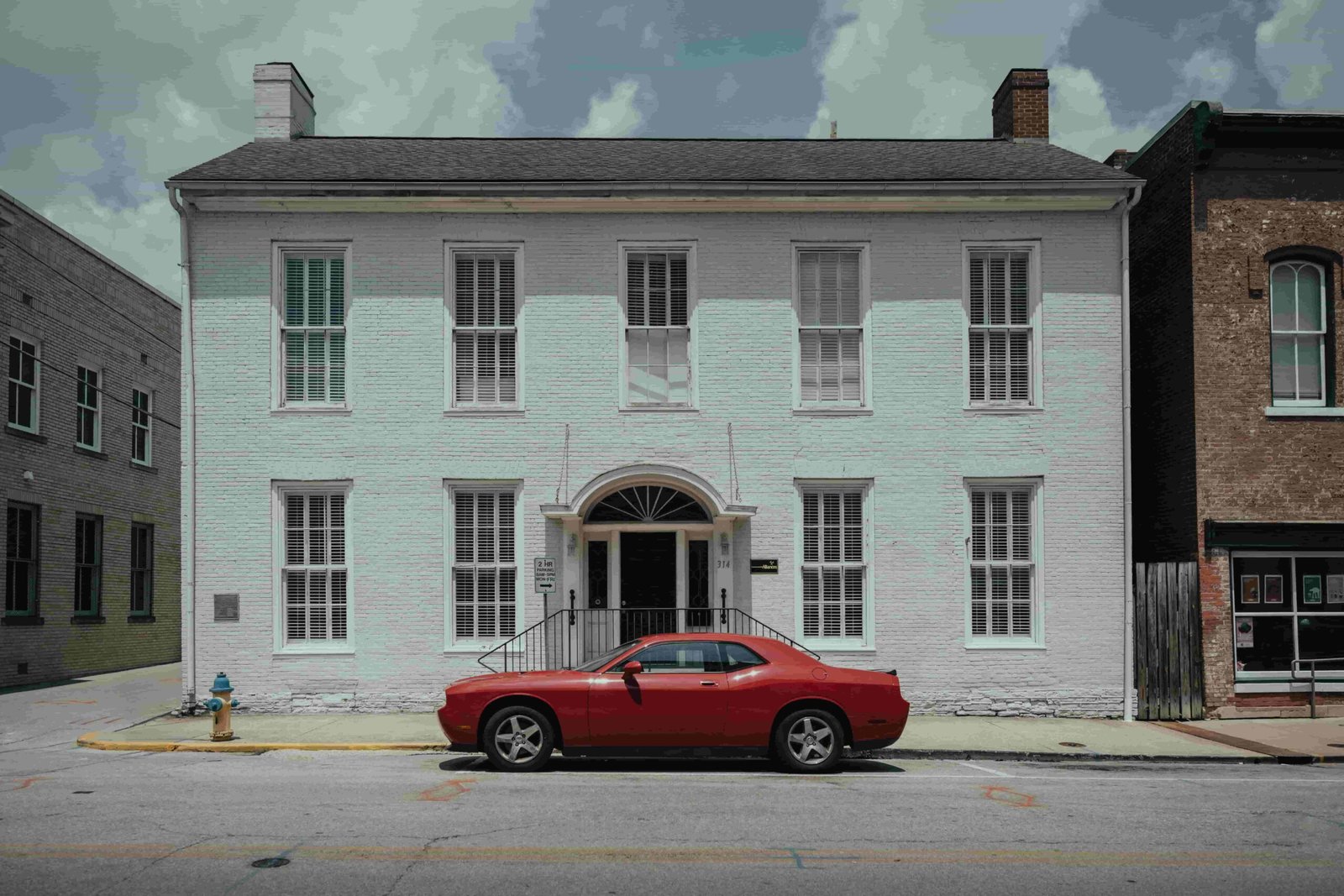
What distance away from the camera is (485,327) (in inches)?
666

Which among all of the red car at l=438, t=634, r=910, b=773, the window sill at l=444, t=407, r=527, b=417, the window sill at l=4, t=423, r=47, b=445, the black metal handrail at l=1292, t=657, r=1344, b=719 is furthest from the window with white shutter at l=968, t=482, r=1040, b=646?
the window sill at l=4, t=423, r=47, b=445

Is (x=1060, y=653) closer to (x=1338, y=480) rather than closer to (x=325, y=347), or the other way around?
(x=1338, y=480)

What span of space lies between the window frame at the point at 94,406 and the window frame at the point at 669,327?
40.0 feet

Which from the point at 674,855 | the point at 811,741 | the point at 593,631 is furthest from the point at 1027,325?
the point at 674,855

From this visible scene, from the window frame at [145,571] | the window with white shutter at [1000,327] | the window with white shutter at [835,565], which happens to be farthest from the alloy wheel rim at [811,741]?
the window frame at [145,571]

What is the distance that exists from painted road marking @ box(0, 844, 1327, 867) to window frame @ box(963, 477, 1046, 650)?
28.0ft

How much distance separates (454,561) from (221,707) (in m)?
3.88

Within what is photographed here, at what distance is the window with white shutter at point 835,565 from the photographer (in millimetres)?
16766

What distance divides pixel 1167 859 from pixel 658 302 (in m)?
10.9

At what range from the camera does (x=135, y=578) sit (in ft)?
88.4

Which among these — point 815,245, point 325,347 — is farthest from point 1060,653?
point 325,347

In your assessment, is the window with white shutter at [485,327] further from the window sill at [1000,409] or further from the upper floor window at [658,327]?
the window sill at [1000,409]

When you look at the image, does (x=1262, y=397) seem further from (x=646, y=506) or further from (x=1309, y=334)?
(x=646, y=506)

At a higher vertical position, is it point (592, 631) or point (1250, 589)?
point (1250, 589)
